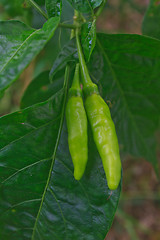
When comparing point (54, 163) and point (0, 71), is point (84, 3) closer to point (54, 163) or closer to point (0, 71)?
point (0, 71)

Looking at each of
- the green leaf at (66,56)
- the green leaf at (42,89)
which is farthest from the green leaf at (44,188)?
the green leaf at (42,89)

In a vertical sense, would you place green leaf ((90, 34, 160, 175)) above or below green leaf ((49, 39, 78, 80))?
below

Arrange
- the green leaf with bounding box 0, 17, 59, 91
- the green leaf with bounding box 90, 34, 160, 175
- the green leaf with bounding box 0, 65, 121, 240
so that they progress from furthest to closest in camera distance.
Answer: the green leaf with bounding box 90, 34, 160, 175
the green leaf with bounding box 0, 65, 121, 240
the green leaf with bounding box 0, 17, 59, 91

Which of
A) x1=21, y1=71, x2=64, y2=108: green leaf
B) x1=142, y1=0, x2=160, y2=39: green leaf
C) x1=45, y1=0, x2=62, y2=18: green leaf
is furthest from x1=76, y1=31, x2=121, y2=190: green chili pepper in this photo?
x1=142, y1=0, x2=160, y2=39: green leaf

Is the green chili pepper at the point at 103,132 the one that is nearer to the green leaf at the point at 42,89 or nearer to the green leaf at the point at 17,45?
the green leaf at the point at 17,45

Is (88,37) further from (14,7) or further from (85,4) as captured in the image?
(14,7)

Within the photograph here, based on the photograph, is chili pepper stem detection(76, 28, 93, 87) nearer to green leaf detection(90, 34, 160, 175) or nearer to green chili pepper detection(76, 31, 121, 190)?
green chili pepper detection(76, 31, 121, 190)

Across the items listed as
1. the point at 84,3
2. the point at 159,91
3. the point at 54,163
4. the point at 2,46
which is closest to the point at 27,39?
the point at 2,46
